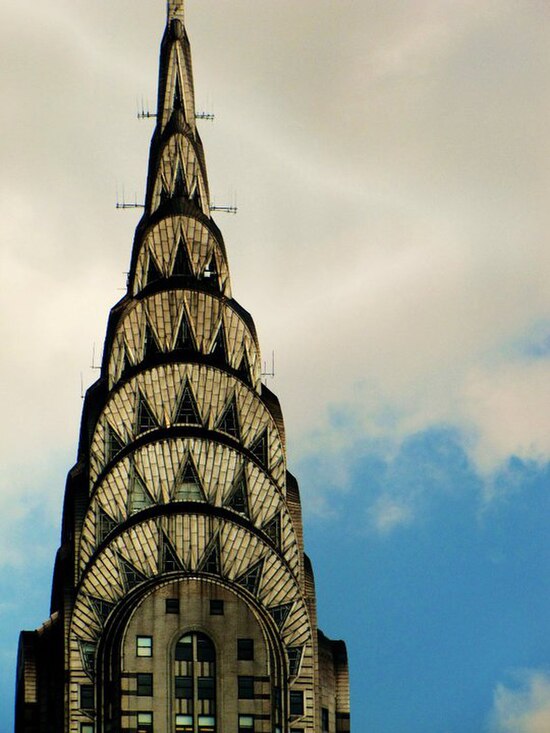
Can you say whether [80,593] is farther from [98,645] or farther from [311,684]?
[311,684]

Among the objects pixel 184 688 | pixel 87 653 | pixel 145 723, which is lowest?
pixel 145 723

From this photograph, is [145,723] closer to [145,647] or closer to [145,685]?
[145,685]

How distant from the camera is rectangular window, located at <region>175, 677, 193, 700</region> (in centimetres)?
19362

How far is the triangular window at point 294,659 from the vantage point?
197750mm

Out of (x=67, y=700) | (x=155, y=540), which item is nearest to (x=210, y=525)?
(x=155, y=540)

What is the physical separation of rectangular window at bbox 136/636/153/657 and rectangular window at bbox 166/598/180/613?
292 cm

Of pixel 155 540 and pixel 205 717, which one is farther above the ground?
pixel 155 540

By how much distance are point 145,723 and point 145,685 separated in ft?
10.7

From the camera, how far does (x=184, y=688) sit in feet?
636

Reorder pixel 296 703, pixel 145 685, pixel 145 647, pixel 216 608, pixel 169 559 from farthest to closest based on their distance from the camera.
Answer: pixel 169 559 < pixel 296 703 < pixel 216 608 < pixel 145 647 < pixel 145 685

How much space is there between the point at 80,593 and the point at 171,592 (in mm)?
8170

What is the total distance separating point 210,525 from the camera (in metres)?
199

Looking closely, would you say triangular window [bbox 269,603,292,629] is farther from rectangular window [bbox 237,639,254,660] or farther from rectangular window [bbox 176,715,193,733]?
rectangular window [bbox 176,715,193,733]

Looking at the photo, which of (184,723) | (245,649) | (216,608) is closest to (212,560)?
(216,608)
